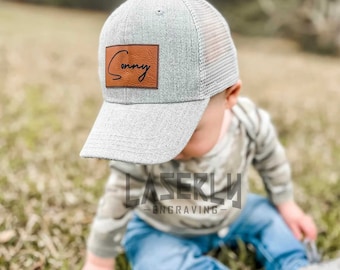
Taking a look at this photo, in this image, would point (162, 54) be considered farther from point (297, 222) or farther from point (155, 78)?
point (297, 222)

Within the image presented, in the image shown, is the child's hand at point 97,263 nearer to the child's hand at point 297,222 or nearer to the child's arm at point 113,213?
the child's arm at point 113,213

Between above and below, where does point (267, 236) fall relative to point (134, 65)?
below

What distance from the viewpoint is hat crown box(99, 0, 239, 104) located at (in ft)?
4.16

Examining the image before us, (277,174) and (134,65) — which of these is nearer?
(134,65)

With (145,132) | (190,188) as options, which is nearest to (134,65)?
(145,132)

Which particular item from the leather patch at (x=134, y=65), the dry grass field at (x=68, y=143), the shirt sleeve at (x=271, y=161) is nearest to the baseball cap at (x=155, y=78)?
the leather patch at (x=134, y=65)

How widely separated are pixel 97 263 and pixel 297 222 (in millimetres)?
724

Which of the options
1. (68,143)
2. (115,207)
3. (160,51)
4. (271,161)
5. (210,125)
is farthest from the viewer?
(68,143)

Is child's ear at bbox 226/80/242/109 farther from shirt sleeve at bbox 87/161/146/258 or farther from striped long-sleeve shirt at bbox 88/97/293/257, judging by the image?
shirt sleeve at bbox 87/161/146/258

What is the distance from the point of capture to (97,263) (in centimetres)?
161

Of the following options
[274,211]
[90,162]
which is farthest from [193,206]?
[90,162]

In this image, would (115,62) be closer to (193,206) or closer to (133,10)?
(133,10)

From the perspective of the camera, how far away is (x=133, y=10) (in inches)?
51.4

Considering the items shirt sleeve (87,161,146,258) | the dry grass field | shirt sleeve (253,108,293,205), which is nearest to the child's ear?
shirt sleeve (253,108,293,205)
